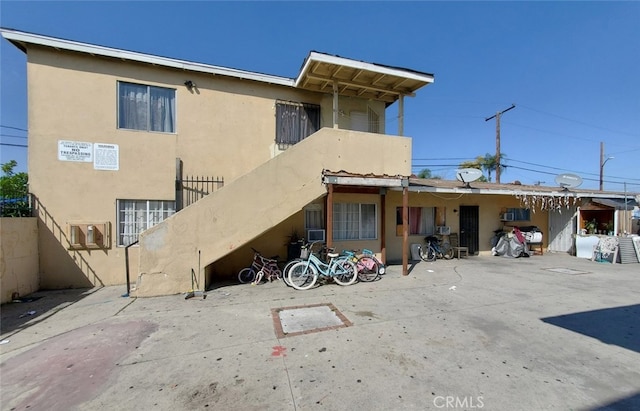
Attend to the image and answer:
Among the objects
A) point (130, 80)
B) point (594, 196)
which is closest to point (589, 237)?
point (594, 196)

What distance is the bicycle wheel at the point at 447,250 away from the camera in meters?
10.7

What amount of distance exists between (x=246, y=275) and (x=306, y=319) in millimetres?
3296

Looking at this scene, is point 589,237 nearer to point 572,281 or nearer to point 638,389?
point 572,281

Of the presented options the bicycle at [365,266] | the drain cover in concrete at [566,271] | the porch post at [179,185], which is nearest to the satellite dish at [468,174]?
the drain cover in concrete at [566,271]

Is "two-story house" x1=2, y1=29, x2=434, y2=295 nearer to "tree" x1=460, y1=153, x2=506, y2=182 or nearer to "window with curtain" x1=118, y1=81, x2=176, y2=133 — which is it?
"window with curtain" x1=118, y1=81, x2=176, y2=133

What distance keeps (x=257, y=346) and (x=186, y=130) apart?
6.56 metres

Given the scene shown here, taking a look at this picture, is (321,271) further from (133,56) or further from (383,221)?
(133,56)

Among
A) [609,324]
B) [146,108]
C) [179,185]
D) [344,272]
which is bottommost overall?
[609,324]

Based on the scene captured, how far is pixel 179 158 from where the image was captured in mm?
7707

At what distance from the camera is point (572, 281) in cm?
731

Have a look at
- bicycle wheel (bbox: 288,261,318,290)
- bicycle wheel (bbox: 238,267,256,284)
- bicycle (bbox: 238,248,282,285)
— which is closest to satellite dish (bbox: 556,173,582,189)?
bicycle wheel (bbox: 288,261,318,290)

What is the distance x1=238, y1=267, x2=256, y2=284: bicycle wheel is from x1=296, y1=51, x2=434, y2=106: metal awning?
584 centimetres

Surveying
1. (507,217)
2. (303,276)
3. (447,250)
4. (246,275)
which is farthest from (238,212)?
(507,217)

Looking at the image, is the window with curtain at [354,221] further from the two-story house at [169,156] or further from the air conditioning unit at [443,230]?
the air conditioning unit at [443,230]
